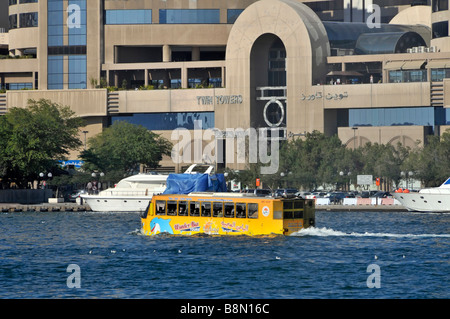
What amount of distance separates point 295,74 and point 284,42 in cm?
525

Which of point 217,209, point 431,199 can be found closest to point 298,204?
point 217,209

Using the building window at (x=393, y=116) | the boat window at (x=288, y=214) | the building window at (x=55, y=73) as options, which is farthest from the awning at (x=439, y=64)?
the boat window at (x=288, y=214)

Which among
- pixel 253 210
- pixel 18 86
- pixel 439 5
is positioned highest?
pixel 439 5

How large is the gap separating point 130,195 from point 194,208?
4222 centimetres

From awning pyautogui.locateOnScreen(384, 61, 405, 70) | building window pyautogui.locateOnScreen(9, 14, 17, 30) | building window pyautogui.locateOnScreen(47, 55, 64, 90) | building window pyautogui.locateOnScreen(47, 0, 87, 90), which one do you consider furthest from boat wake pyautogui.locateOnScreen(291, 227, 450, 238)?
building window pyautogui.locateOnScreen(9, 14, 17, 30)

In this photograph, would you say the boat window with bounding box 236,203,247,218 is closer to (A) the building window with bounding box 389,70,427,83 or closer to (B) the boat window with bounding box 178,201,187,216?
(B) the boat window with bounding box 178,201,187,216

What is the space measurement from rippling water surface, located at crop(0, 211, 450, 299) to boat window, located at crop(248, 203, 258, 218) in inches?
63.4

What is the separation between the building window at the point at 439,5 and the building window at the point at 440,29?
7.00 feet

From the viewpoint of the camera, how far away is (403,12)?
17925cm

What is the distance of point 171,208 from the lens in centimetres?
6769

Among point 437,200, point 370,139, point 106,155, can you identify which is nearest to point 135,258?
point 437,200

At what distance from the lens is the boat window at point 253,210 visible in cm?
6397

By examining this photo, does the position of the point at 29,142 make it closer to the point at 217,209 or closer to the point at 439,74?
the point at 217,209

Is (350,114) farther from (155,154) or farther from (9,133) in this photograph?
(9,133)
